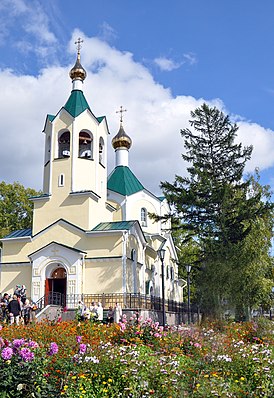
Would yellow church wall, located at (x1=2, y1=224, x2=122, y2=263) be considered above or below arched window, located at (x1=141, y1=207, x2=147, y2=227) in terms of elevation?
below

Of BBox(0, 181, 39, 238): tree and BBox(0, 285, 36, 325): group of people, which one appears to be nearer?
BBox(0, 285, 36, 325): group of people

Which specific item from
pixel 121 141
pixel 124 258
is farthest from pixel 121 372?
pixel 121 141

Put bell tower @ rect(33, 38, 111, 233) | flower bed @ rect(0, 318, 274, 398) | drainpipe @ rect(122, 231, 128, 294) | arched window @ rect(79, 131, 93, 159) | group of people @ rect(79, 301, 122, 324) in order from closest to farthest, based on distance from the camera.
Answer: flower bed @ rect(0, 318, 274, 398), group of people @ rect(79, 301, 122, 324), drainpipe @ rect(122, 231, 128, 294), bell tower @ rect(33, 38, 111, 233), arched window @ rect(79, 131, 93, 159)

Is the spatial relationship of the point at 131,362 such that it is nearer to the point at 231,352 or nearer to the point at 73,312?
the point at 231,352

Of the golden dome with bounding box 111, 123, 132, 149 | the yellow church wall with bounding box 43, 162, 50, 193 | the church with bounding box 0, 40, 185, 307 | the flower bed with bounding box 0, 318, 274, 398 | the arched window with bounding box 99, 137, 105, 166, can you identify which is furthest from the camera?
the golden dome with bounding box 111, 123, 132, 149

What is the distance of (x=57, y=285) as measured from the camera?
1988cm

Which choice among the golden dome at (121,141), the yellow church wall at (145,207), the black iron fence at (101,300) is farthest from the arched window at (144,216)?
the black iron fence at (101,300)

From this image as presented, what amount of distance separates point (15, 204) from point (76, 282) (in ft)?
53.3

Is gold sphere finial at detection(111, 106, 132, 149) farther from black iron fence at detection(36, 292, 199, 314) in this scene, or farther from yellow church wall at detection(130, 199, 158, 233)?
black iron fence at detection(36, 292, 199, 314)

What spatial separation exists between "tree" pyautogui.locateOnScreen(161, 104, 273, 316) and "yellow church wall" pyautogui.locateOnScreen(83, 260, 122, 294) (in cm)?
383

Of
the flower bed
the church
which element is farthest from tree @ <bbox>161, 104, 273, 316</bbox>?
the flower bed

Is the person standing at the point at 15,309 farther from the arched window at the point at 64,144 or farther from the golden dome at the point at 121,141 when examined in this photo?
the golden dome at the point at 121,141

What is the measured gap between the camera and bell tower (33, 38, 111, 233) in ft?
68.6

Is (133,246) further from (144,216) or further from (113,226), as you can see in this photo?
(144,216)
